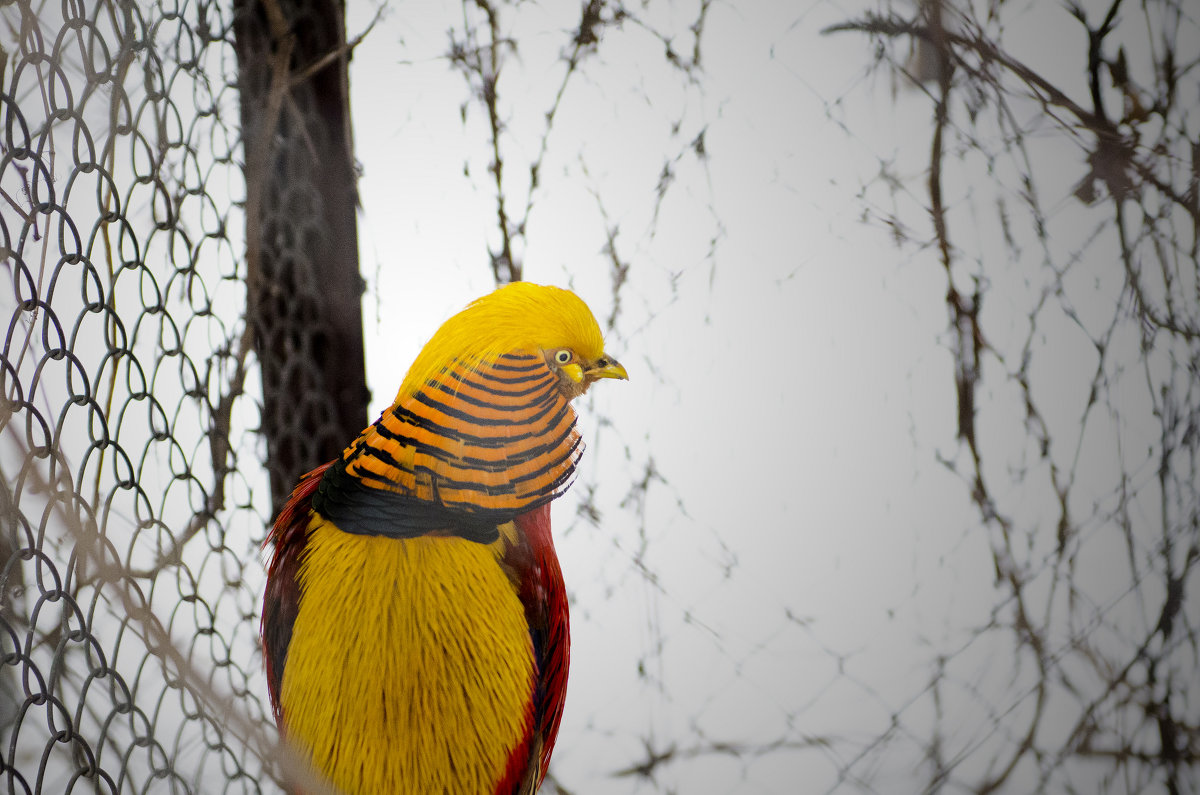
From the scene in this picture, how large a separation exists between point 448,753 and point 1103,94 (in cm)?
112

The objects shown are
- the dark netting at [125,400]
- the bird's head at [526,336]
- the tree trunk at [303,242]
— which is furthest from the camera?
the tree trunk at [303,242]

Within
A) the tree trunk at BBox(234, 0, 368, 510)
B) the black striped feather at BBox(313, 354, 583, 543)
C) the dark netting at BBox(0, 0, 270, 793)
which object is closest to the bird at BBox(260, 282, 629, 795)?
the black striped feather at BBox(313, 354, 583, 543)

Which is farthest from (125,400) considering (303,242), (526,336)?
(526,336)

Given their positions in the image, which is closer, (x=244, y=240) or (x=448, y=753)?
(x=448, y=753)

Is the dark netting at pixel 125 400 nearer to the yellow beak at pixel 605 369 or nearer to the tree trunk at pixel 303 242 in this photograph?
the tree trunk at pixel 303 242

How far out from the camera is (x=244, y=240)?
3.87 feet

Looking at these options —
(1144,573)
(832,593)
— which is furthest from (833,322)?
(1144,573)

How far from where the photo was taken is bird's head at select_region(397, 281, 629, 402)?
887 millimetres

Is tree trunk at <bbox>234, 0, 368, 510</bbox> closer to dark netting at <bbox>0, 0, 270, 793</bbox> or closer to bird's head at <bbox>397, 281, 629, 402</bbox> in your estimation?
dark netting at <bbox>0, 0, 270, 793</bbox>

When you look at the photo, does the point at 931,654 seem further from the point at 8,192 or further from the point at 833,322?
the point at 8,192

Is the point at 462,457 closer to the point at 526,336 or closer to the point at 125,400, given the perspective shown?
the point at 526,336

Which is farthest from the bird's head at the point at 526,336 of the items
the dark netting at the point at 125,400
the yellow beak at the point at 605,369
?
the dark netting at the point at 125,400

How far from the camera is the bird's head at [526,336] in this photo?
0.89m

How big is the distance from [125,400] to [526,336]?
48cm
